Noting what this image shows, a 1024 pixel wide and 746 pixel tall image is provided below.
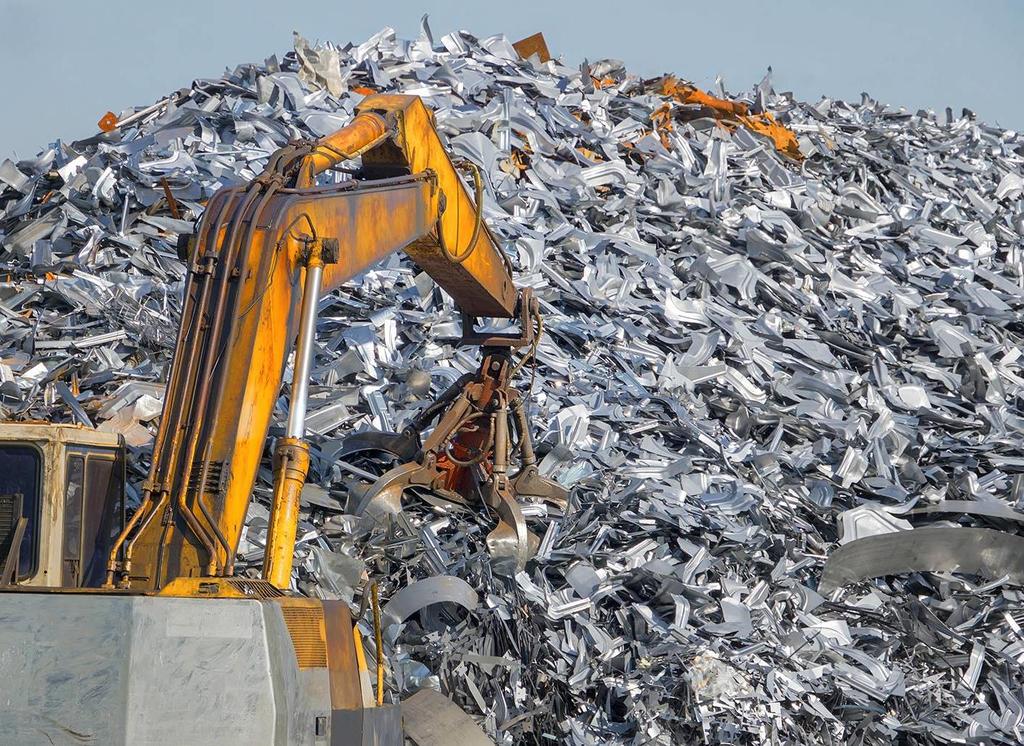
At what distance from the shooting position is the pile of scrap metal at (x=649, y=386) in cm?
682

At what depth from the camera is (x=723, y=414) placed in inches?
395

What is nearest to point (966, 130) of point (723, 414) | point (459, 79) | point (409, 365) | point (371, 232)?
point (459, 79)

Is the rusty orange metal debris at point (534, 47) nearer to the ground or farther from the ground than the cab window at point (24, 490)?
farther from the ground

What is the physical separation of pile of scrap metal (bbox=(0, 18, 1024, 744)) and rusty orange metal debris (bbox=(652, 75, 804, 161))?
0.10 m

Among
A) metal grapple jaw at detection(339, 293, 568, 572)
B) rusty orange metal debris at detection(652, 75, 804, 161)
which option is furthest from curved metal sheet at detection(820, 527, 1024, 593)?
rusty orange metal debris at detection(652, 75, 804, 161)

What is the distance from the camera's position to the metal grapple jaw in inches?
308

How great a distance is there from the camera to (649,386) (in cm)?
1013

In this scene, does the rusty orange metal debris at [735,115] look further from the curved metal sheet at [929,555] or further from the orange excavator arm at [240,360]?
the orange excavator arm at [240,360]

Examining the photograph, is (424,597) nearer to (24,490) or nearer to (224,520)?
(24,490)

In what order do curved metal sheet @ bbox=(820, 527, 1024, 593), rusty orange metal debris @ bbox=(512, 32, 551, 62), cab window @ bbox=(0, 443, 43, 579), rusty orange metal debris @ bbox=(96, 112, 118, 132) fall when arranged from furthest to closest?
rusty orange metal debris @ bbox=(512, 32, 551, 62) → rusty orange metal debris @ bbox=(96, 112, 118, 132) → curved metal sheet @ bbox=(820, 527, 1024, 593) → cab window @ bbox=(0, 443, 43, 579)

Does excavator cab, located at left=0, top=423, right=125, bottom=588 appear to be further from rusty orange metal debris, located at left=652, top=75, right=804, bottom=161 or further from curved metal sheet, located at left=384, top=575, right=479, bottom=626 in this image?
rusty orange metal debris, located at left=652, top=75, right=804, bottom=161

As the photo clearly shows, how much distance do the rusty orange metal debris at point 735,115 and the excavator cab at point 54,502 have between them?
13.2 meters

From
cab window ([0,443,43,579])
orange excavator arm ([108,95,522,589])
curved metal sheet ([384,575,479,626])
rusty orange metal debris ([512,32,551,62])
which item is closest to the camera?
orange excavator arm ([108,95,522,589])

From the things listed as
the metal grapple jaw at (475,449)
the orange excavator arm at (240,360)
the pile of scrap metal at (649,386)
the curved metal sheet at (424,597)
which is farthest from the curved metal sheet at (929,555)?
the orange excavator arm at (240,360)
